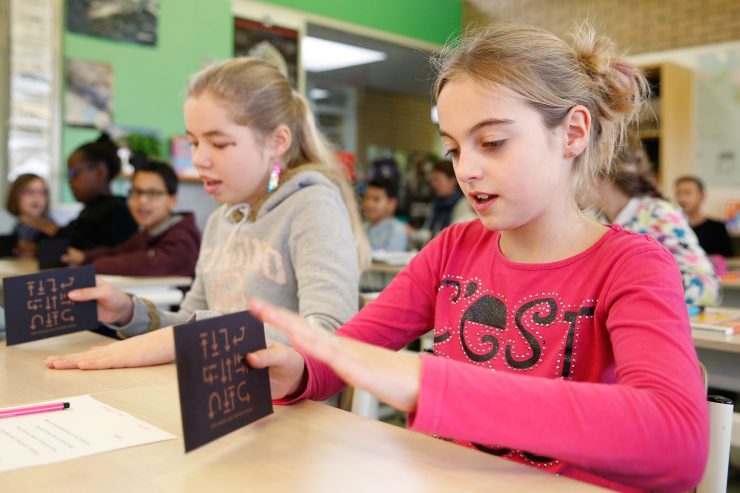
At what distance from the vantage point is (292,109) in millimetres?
1701

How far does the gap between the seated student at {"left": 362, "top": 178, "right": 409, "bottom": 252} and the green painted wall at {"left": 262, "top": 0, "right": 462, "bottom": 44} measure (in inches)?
55.2

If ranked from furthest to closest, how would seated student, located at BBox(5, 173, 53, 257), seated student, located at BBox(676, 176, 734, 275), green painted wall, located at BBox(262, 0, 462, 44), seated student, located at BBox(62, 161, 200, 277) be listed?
1. green painted wall, located at BBox(262, 0, 462, 44)
2. seated student, located at BBox(676, 176, 734, 275)
3. seated student, located at BBox(5, 173, 53, 257)
4. seated student, located at BBox(62, 161, 200, 277)

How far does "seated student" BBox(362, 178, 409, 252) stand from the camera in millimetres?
5586

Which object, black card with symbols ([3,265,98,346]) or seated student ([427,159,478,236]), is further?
seated student ([427,159,478,236])

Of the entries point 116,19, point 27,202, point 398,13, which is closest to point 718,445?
point 27,202

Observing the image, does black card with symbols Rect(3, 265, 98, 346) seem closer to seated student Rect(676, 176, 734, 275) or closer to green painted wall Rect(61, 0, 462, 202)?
green painted wall Rect(61, 0, 462, 202)

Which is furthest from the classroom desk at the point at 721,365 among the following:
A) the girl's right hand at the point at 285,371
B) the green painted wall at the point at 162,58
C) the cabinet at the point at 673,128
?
the cabinet at the point at 673,128

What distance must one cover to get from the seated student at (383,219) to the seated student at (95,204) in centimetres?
226

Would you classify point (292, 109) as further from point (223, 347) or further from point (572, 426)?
point (572, 426)

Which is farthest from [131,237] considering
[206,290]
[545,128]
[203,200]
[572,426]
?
[572,426]

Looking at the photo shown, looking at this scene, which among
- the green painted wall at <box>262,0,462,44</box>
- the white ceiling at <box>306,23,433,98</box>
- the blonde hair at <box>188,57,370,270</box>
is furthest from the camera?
the white ceiling at <box>306,23,433,98</box>

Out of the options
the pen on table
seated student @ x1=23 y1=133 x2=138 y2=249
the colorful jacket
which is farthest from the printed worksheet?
seated student @ x1=23 y1=133 x2=138 y2=249

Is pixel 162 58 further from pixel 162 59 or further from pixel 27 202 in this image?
pixel 27 202

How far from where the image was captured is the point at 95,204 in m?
3.78
